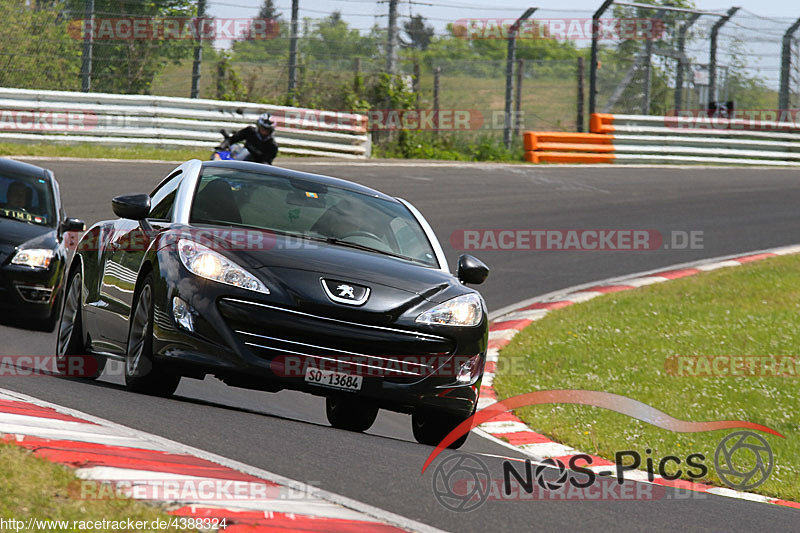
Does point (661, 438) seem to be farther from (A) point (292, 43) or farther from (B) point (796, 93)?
(B) point (796, 93)

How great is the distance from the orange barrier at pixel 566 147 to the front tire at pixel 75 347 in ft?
62.7

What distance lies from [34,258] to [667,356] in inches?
231

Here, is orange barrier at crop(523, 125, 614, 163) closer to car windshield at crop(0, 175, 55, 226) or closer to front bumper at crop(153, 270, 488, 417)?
car windshield at crop(0, 175, 55, 226)

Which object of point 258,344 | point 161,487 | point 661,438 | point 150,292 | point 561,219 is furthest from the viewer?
point 561,219

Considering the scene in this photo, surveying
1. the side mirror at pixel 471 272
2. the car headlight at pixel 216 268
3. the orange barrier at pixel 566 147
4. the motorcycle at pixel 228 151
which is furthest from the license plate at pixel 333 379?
the orange barrier at pixel 566 147

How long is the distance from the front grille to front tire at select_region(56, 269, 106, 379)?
2291 millimetres

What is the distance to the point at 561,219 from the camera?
744 inches

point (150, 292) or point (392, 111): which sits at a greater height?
point (392, 111)

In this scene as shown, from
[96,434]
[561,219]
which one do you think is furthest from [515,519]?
[561,219]

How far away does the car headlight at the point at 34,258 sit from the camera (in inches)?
407

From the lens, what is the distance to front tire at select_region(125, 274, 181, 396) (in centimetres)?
636

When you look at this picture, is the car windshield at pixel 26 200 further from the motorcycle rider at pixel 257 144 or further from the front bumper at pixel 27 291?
the motorcycle rider at pixel 257 144

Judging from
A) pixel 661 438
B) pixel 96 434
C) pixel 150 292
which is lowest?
pixel 661 438

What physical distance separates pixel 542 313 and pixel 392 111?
15241 millimetres
